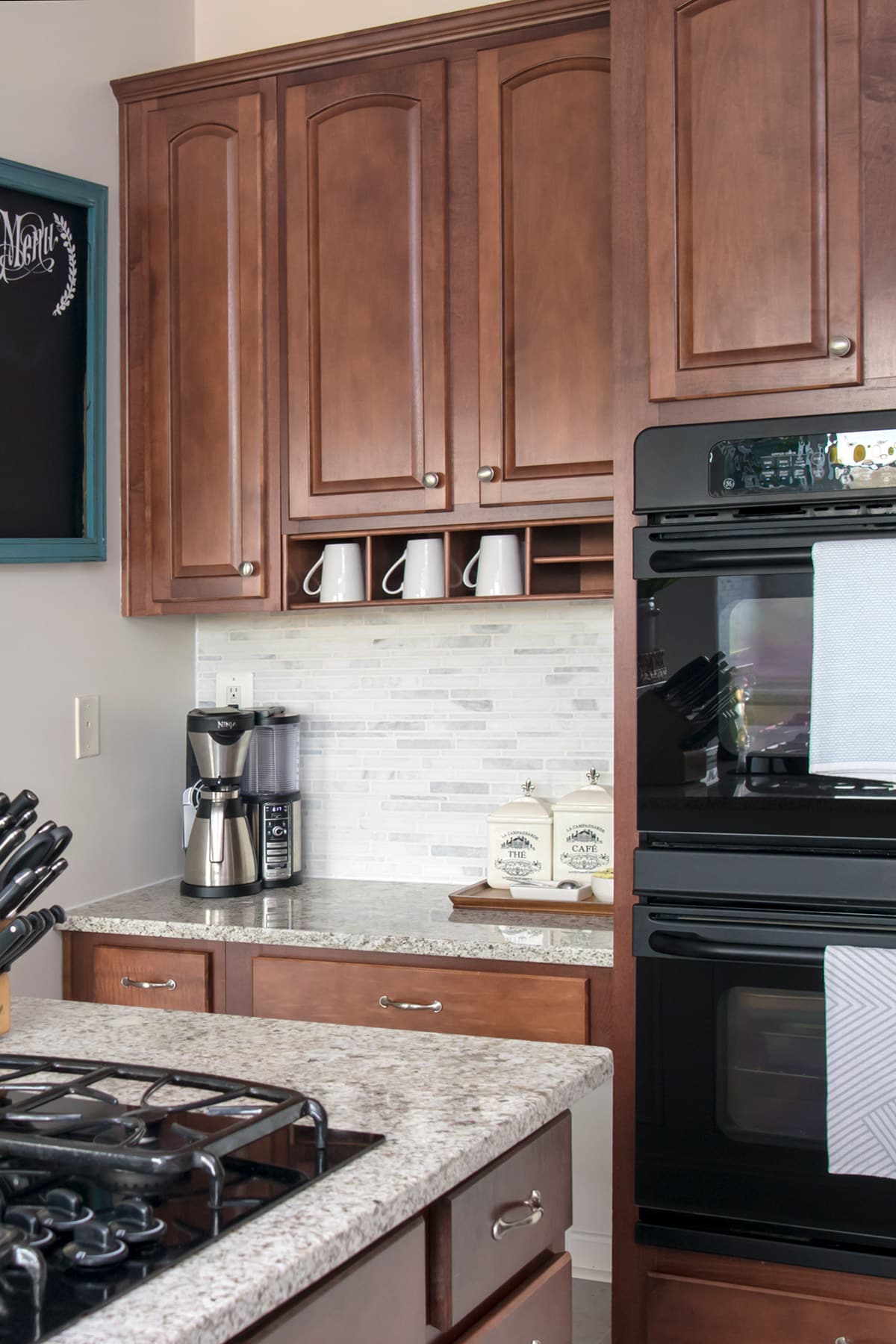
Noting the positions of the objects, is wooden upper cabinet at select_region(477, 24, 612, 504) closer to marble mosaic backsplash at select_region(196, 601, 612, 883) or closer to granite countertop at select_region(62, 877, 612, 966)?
marble mosaic backsplash at select_region(196, 601, 612, 883)

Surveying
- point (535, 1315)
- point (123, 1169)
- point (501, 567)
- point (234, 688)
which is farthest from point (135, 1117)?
point (234, 688)

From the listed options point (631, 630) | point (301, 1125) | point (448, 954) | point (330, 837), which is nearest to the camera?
point (301, 1125)

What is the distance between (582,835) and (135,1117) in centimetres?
170

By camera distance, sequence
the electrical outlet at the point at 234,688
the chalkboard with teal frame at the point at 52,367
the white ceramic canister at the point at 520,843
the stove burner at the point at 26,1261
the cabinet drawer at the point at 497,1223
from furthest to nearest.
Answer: the electrical outlet at the point at 234,688 < the white ceramic canister at the point at 520,843 < the chalkboard with teal frame at the point at 52,367 < the cabinet drawer at the point at 497,1223 < the stove burner at the point at 26,1261

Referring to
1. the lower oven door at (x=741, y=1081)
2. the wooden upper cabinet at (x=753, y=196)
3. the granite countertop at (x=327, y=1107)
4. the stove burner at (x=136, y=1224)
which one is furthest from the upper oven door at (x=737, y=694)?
the stove burner at (x=136, y=1224)

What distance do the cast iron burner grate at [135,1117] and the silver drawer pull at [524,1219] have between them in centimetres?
21

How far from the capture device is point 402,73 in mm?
2662

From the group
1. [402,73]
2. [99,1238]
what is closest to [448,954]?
[99,1238]

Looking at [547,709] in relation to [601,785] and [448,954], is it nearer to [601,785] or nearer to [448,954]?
[601,785]

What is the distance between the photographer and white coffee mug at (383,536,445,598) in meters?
2.72

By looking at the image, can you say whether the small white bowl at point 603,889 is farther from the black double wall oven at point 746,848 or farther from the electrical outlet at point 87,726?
the electrical outlet at point 87,726

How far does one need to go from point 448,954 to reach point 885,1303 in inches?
35.8

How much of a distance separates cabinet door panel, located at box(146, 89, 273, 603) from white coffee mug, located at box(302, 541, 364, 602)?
0.13 meters

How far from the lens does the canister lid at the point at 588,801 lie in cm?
266
